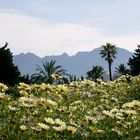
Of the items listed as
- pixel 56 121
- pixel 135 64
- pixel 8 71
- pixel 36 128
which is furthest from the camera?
pixel 135 64


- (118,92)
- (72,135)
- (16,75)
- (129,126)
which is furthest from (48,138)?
(16,75)

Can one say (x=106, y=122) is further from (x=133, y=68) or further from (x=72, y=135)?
(x=133, y=68)

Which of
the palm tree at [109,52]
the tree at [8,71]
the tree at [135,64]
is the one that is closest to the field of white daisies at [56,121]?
the tree at [8,71]

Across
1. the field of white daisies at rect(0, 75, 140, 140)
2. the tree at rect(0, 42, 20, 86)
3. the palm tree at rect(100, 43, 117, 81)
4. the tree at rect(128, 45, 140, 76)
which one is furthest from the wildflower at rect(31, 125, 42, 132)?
the palm tree at rect(100, 43, 117, 81)

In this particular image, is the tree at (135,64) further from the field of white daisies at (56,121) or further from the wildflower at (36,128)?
the wildflower at (36,128)

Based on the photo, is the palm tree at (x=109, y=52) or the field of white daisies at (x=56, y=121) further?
the palm tree at (x=109, y=52)

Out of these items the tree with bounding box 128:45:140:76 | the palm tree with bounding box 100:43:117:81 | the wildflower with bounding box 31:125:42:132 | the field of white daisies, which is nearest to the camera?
the wildflower with bounding box 31:125:42:132

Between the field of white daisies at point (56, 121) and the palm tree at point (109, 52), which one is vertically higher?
the palm tree at point (109, 52)

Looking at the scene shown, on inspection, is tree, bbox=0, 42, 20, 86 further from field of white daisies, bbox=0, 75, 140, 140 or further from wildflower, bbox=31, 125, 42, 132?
wildflower, bbox=31, 125, 42, 132

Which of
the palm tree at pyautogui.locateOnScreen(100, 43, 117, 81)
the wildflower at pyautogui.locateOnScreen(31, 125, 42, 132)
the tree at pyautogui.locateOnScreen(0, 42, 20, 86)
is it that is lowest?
the wildflower at pyautogui.locateOnScreen(31, 125, 42, 132)

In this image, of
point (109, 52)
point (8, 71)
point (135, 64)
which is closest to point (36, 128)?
point (8, 71)

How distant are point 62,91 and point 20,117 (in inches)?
85.4

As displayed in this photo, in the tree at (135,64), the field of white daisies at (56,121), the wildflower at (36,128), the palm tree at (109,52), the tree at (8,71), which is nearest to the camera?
the wildflower at (36,128)

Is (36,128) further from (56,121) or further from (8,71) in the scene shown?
(8,71)
